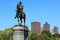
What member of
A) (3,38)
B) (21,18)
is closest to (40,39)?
(3,38)

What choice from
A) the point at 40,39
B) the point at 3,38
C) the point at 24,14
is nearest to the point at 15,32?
the point at 24,14

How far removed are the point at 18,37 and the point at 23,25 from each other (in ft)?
6.50

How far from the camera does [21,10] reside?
36.5m

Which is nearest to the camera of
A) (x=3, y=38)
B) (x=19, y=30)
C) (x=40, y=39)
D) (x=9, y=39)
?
(x=19, y=30)

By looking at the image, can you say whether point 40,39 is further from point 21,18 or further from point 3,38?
point 21,18

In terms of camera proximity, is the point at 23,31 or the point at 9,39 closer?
the point at 23,31

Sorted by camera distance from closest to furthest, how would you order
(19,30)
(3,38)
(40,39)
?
(19,30)
(3,38)
(40,39)

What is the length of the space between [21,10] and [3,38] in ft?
146

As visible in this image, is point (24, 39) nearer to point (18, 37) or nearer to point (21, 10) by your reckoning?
point (18, 37)

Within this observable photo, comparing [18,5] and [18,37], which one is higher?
[18,5]

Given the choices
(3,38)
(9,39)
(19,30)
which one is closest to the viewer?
(19,30)

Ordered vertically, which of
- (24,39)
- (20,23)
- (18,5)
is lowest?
(24,39)

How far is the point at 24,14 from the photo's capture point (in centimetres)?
3631

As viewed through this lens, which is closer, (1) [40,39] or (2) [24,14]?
(2) [24,14]
